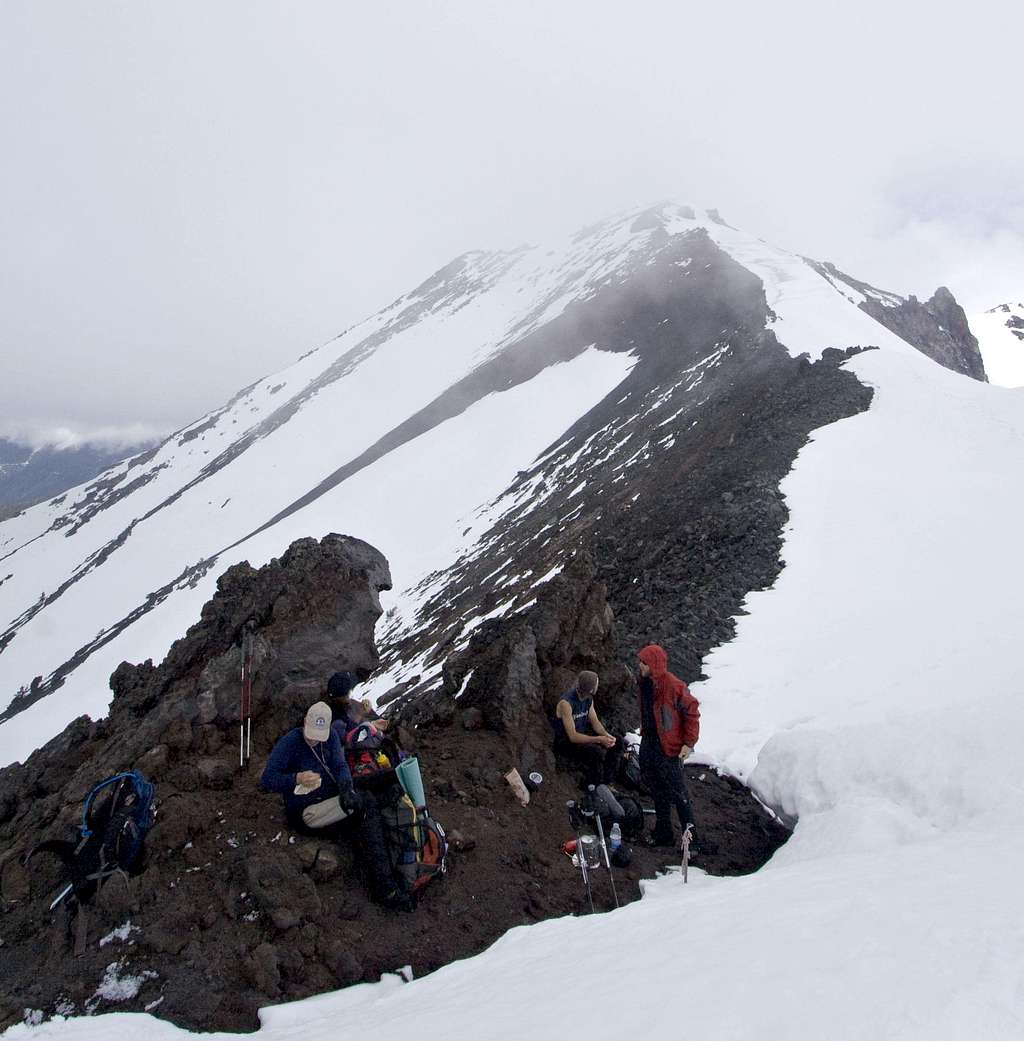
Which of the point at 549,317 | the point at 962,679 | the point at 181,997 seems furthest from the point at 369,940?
the point at 549,317

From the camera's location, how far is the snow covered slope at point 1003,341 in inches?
2810

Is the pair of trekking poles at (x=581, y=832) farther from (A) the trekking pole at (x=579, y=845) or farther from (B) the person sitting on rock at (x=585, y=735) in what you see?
(B) the person sitting on rock at (x=585, y=735)

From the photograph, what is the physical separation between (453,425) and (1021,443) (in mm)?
39955

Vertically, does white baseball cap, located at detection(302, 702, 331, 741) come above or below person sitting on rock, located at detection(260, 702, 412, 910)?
above

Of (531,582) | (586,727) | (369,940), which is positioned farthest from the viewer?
(531,582)

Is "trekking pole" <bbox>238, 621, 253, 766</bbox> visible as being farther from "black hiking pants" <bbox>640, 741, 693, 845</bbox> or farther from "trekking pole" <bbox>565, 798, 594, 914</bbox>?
"black hiking pants" <bbox>640, 741, 693, 845</bbox>

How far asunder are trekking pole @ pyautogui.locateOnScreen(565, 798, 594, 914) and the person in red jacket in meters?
0.72

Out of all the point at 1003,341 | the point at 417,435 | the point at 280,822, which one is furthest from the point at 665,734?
the point at 1003,341

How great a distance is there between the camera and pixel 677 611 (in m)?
12.5

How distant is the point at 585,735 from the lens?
273 inches

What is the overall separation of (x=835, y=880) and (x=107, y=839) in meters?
4.79

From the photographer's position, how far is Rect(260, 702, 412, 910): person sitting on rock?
5172 mm

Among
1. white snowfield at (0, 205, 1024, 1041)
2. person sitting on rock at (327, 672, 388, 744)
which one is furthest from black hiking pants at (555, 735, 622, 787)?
person sitting on rock at (327, 672, 388, 744)

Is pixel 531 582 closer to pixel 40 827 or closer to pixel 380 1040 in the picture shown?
pixel 40 827
